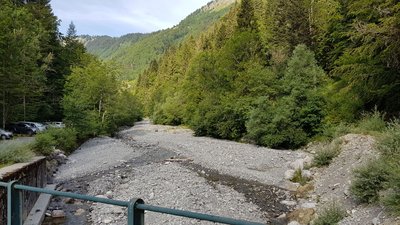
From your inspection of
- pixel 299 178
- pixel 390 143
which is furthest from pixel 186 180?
pixel 390 143

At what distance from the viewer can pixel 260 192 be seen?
49.7 ft

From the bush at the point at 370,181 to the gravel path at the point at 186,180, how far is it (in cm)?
277

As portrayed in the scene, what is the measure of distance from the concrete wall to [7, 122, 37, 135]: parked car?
17.8m

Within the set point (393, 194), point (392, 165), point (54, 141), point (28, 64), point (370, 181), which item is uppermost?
point (28, 64)

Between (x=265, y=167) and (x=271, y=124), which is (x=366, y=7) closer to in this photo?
(x=265, y=167)

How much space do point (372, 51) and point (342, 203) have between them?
9.55 metres

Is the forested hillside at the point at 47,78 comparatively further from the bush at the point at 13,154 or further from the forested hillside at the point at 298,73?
the forested hillside at the point at 298,73

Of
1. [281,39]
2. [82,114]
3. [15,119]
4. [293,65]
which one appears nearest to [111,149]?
[82,114]

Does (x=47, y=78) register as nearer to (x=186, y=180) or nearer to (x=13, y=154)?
(x=13, y=154)

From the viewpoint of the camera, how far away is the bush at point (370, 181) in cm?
963

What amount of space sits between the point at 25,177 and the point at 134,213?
35.2 feet

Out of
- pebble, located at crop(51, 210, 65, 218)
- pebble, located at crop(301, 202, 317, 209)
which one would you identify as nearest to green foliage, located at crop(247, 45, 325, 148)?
pebble, located at crop(301, 202, 317, 209)

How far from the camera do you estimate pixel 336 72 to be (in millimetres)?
20875

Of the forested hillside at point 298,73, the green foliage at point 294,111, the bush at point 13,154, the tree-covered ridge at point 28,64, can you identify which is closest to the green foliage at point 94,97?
the tree-covered ridge at point 28,64
